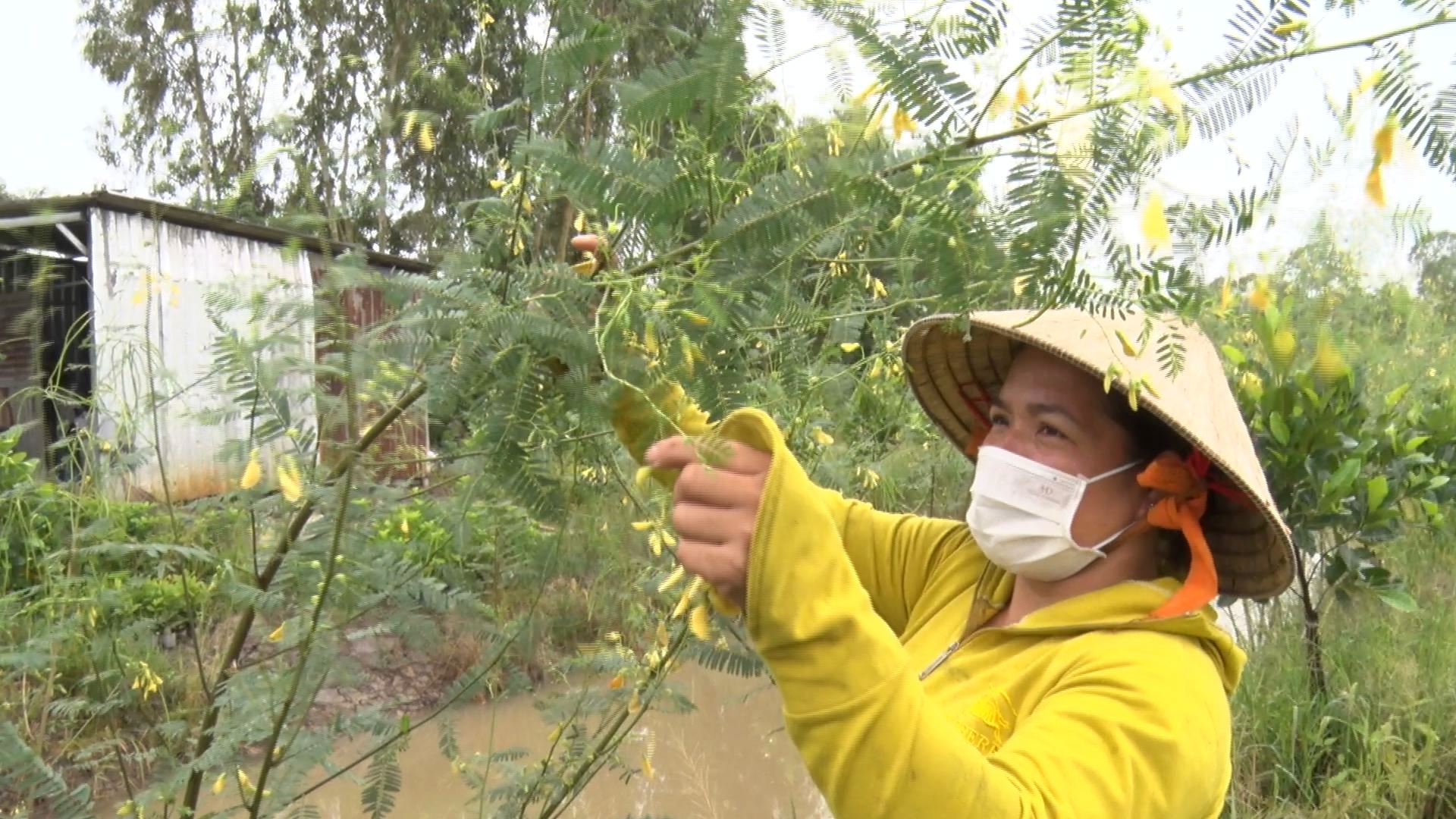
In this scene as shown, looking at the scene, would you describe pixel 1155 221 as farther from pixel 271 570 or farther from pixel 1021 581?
pixel 271 570

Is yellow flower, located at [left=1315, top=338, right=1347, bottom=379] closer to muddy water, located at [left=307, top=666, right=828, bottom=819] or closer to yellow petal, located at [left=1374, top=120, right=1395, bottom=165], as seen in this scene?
yellow petal, located at [left=1374, top=120, right=1395, bottom=165]

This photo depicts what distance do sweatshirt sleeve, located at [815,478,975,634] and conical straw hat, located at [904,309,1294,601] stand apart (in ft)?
0.55

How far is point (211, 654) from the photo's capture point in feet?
10.9

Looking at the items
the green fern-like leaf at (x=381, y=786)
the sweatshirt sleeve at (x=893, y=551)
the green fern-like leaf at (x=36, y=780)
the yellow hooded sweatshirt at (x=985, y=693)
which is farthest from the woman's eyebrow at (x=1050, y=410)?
the green fern-like leaf at (x=36, y=780)

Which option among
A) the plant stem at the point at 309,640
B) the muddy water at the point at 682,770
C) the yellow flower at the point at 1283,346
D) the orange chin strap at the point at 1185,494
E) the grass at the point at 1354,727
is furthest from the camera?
the muddy water at the point at 682,770

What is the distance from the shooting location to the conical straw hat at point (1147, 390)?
1.17 m

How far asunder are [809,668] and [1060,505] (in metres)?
0.63

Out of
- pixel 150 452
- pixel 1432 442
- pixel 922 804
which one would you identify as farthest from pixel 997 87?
pixel 1432 442

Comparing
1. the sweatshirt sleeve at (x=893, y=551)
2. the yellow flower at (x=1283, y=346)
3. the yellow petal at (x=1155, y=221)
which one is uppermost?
the yellow petal at (x=1155, y=221)

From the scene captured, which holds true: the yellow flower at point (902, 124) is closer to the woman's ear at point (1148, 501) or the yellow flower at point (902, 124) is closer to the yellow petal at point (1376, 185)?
the yellow petal at point (1376, 185)

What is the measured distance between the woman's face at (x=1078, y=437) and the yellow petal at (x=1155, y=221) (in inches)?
23.8

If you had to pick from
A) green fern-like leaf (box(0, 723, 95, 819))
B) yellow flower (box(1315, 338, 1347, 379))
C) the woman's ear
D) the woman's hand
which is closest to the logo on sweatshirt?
the woman's ear

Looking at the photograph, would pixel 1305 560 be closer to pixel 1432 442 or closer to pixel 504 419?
pixel 1432 442

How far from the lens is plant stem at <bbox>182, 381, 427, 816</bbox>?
1.05m
